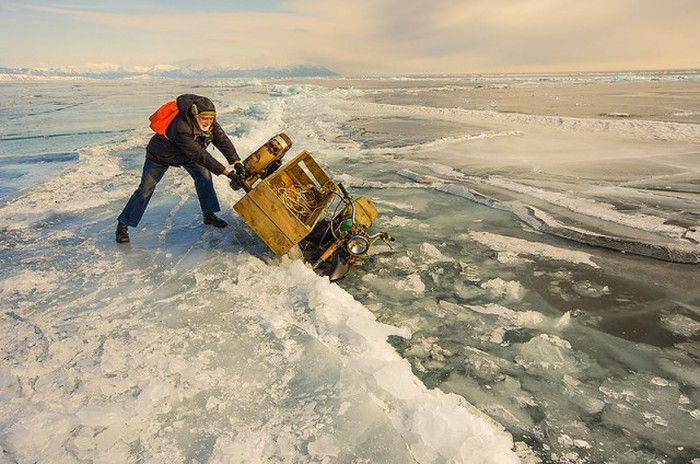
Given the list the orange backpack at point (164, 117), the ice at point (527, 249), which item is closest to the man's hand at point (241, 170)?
the orange backpack at point (164, 117)

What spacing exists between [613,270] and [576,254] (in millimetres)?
437

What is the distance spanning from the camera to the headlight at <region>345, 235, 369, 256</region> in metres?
4.02

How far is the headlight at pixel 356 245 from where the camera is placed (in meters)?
4.02

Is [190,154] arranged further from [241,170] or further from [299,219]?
[299,219]

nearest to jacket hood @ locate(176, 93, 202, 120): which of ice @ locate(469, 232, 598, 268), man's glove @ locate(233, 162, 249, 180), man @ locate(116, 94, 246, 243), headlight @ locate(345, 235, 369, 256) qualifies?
man @ locate(116, 94, 246, 243)

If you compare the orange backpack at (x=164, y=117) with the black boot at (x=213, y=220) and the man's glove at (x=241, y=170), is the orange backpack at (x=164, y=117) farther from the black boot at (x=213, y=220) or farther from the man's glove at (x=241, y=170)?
the black boot at (x=213, y=220)

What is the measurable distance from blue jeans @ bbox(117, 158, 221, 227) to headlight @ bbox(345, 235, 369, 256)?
2.02m

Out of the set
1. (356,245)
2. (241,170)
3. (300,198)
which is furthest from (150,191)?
(356,245)

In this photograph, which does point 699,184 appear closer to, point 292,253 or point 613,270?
point 613,270

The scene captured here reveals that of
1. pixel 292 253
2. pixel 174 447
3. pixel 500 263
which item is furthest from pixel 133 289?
pixel 500 263

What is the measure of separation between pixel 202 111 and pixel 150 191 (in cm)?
128

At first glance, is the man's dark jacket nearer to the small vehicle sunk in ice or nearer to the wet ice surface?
the small vehicle sunk in ice

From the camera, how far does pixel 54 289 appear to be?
373cm

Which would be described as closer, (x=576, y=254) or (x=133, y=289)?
(x=133, y=289)
